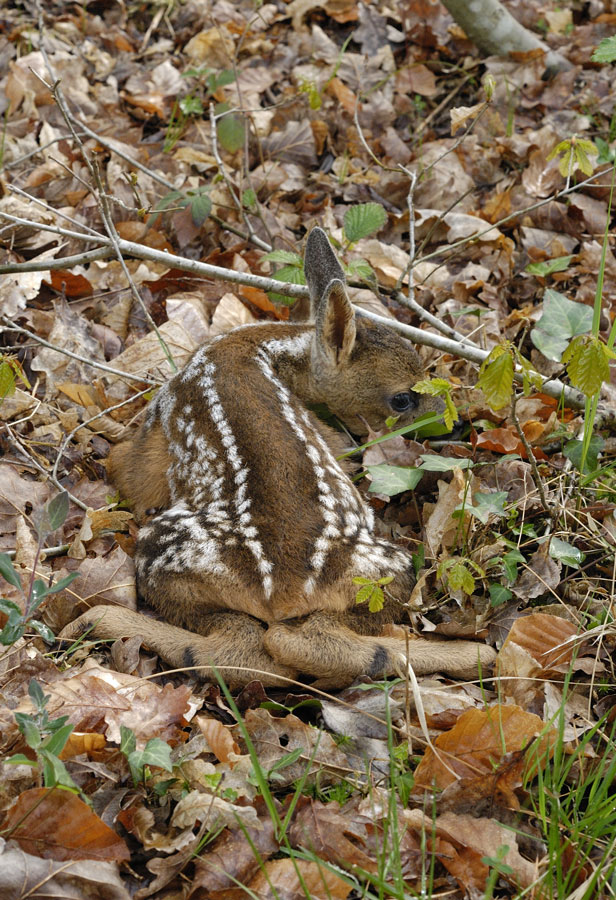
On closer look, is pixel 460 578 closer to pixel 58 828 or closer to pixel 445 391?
pixel 445 391

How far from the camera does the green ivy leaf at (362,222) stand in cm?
475

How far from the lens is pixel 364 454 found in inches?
180

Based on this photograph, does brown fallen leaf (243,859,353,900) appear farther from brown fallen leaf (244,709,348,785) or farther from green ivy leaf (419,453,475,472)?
green ivy leaf (419,453,475,472)

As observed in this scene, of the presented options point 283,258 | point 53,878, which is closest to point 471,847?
point 53,878

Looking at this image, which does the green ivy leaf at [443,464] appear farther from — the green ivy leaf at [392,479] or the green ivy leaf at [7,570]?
the green ivy leaf at [7,570]

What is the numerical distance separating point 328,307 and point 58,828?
290 cm

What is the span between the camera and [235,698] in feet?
11.0

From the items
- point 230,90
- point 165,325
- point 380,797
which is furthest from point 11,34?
point 380,797

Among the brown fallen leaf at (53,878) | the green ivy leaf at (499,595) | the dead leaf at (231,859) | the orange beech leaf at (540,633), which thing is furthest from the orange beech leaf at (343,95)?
the brown fallen leaf at (53,878)

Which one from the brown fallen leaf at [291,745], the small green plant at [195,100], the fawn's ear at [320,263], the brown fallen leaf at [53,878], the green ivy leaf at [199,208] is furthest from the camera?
the small green plant at [195,100]

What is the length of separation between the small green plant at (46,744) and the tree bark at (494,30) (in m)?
6.29

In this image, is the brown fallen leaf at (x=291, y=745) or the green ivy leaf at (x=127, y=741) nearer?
the green ivy leaf at (x=127, y=741)

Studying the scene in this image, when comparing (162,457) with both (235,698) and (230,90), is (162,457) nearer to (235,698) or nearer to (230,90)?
(235,698)

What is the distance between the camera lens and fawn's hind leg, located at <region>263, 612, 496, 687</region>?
329cm
